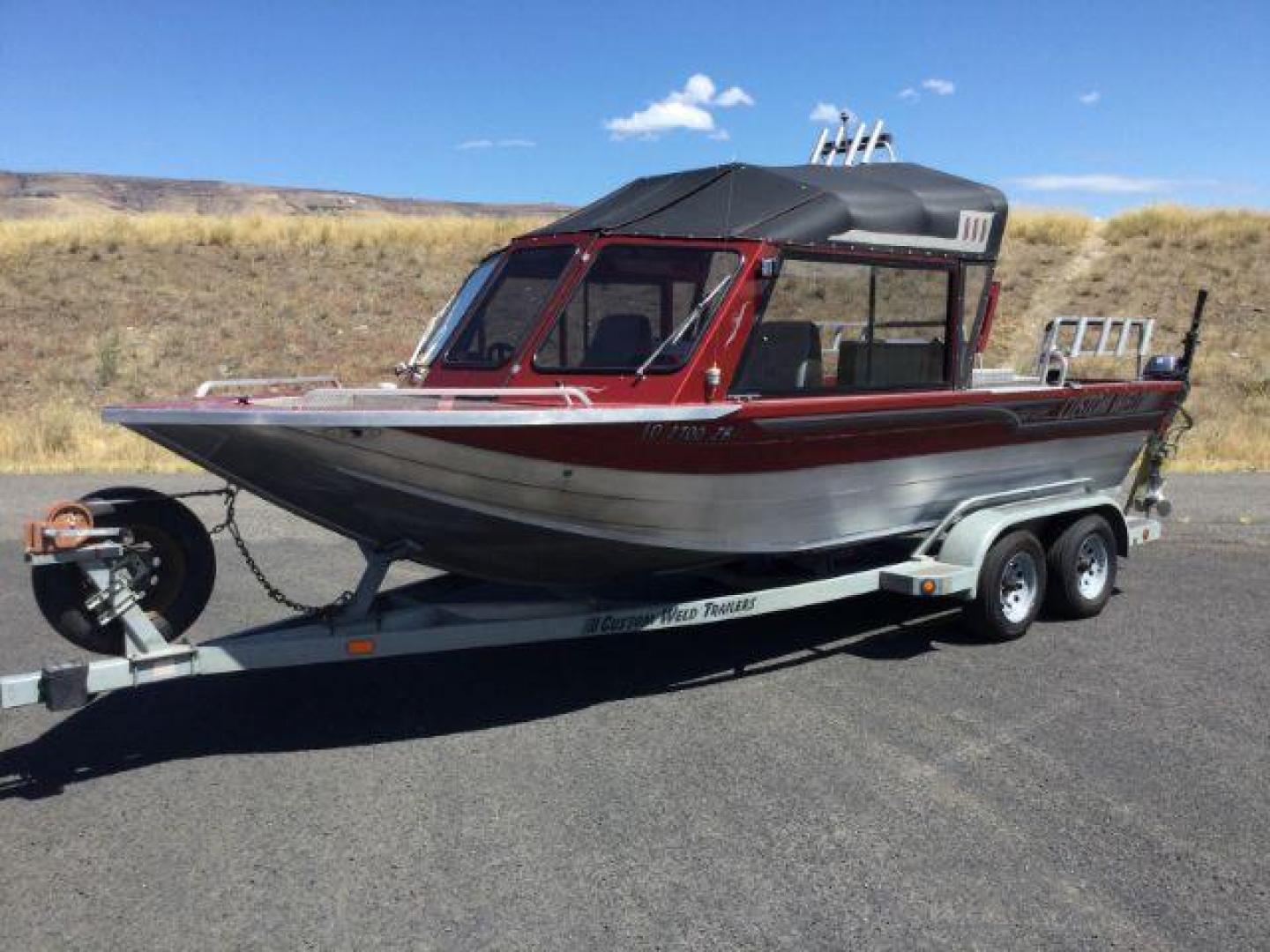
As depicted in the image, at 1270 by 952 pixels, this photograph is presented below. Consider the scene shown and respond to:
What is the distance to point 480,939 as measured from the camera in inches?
122

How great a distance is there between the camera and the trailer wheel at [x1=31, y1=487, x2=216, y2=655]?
4.07 metres

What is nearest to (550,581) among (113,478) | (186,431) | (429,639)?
(429,639)

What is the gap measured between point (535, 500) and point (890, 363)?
92.2 inches

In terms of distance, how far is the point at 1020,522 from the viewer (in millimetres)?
6133

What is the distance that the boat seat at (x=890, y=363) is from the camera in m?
5.58

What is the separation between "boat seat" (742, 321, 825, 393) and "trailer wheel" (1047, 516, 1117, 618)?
2.17 m

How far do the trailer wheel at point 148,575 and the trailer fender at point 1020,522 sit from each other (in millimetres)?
3887

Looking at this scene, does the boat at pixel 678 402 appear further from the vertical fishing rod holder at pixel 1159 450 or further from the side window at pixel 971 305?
the vertical fishing rod holder at pixel 1159 450

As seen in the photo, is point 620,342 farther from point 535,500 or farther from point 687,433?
point 535,500

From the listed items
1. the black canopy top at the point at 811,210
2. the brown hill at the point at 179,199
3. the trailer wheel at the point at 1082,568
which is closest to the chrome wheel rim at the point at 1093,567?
the trailer wheel at the point at 1082,568

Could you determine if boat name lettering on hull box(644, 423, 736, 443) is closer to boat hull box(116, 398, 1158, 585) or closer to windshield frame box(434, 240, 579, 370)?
boat hull box(116, 398, 1158, 585)

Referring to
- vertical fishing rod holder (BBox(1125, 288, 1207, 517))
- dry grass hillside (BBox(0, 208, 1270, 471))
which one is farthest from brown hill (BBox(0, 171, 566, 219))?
vertical fishing rod holder (BBox(1125, 288, 1207, 517))

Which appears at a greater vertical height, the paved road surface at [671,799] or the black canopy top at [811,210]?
the black canopy top at [811,210]

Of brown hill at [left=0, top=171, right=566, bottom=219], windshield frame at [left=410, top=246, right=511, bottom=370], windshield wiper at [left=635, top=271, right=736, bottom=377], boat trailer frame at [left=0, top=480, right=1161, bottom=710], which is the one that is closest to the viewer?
boat trailer frame at [left=0, top=480, right=1161, bottom=710]
